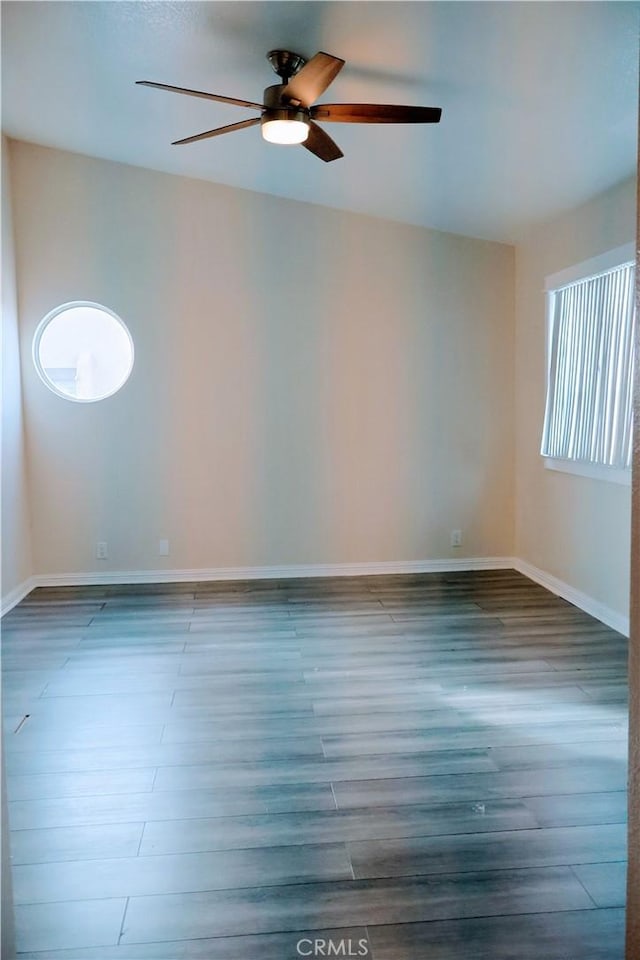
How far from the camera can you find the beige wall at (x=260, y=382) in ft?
16.1

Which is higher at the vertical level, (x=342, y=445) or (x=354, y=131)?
(x=354, y=131)

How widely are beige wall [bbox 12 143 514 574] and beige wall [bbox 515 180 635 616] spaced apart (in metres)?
0.20

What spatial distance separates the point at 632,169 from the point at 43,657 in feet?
13.1

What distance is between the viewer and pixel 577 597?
4.45 m

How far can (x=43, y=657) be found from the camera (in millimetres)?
3668

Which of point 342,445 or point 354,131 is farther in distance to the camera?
point 342,445

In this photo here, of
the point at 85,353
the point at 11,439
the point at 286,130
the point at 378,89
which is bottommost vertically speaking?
the point at 11,439

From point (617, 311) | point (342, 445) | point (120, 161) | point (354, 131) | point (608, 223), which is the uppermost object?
point (120, 161)

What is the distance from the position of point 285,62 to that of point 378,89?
0.48 m

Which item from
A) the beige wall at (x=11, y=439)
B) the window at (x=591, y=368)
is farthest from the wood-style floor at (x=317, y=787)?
the window at (x=591, y=368)

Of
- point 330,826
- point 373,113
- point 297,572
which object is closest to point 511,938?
point 330,826

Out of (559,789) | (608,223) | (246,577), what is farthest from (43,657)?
(608,223)

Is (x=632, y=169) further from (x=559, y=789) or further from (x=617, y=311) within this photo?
(x=559, y=789)

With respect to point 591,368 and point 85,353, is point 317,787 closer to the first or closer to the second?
point 591,368
